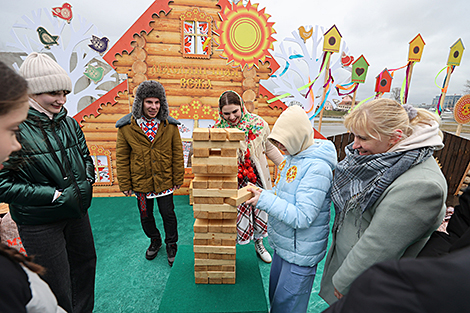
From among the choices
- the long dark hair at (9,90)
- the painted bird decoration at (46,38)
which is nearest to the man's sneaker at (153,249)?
the long dark hair at (9,90)

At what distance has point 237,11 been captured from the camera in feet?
13.0

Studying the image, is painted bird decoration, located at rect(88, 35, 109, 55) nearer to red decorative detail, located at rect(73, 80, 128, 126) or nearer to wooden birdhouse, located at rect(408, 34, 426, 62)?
red decorative detail, located at rect(73, 80, 128, 126)

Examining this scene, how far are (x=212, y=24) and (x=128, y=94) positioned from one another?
224cm

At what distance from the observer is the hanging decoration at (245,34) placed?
13.0 ft

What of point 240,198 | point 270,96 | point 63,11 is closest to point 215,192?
A: point 240,198

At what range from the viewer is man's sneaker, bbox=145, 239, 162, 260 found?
299 cm

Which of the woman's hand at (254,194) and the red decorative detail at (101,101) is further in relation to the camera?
the red decorative detail at (101,101)

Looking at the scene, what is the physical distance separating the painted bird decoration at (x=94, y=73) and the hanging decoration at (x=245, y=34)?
104 inches

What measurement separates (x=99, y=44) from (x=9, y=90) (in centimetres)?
468

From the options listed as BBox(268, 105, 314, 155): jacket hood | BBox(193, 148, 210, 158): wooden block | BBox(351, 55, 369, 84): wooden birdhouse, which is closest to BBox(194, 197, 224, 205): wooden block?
BBox(193, 148, 210, 158): wooden block

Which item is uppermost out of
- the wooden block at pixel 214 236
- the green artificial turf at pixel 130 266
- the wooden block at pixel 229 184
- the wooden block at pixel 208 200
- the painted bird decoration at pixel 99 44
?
the painted bird decoration at pixel 99 44

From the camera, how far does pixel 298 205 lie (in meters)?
1.48

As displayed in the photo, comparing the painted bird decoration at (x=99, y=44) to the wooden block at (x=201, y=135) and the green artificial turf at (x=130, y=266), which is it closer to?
the green artificial turf at (x=130, y=266)

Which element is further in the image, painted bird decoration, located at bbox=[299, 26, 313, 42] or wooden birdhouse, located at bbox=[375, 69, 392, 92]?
wooden birdhouse, located at bbox=[375, 69, 392, 92]
